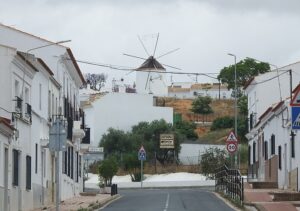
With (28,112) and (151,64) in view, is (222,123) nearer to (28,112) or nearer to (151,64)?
(151,64)

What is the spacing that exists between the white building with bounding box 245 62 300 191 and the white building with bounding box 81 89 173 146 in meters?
32.1

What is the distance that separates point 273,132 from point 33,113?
60.7 ft

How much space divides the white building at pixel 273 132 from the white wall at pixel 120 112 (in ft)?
106

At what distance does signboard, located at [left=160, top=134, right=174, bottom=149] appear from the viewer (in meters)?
86.2

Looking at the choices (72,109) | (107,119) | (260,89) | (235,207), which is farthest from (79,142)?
(107,119)

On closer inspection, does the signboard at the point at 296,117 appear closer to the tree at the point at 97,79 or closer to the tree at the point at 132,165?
the tree at the point at 132,165

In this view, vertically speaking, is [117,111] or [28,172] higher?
[117,111]

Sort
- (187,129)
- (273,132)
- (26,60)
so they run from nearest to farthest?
(26,60) → (273,132) → (187,129)

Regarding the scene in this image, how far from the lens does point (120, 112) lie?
3969 inches

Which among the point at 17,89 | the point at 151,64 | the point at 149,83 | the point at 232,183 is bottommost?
the point at 232,183

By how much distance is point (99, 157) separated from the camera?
3162 inches

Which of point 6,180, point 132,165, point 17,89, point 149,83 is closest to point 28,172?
point 17,89

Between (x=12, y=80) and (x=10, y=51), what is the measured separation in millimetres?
1148

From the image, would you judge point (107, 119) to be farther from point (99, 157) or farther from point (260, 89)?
point (260, 89)
